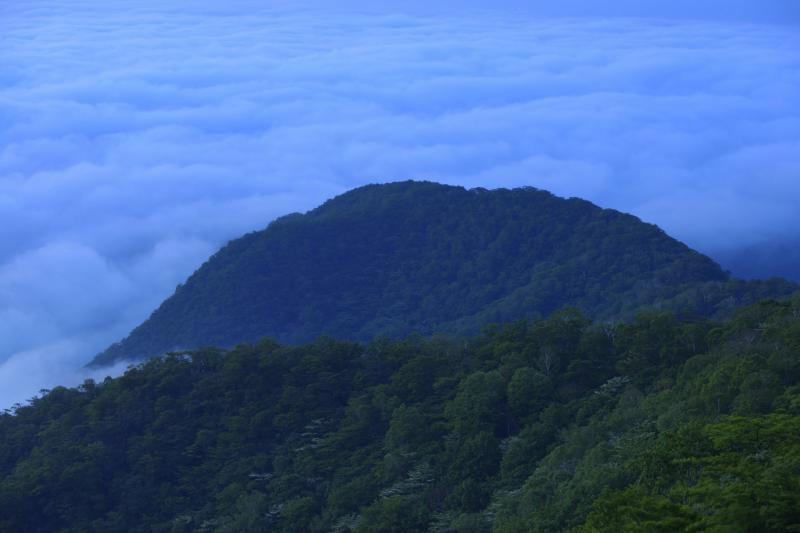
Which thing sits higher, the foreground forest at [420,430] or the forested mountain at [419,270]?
the forested mountain at [419,270]

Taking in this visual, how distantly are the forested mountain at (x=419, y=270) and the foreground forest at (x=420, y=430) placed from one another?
16.5m

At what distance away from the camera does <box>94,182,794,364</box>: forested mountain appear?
148 ft

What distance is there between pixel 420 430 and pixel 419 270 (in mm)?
27985

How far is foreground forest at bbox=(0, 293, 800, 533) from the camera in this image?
55.3ft

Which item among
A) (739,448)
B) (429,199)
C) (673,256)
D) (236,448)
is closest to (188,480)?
(236,448)

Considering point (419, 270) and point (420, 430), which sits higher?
point (419, 270)

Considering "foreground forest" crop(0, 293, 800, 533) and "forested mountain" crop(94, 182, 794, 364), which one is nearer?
"foreground forest" crop(0, 293, 800, 533)

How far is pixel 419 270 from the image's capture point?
51.5 metres

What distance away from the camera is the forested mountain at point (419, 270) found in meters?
45.0

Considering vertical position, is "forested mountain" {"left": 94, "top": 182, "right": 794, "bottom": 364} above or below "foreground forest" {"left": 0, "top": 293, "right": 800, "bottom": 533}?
above

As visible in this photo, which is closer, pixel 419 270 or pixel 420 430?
pixel 420 430

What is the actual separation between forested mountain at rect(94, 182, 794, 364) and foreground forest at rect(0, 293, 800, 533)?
16.5 metres

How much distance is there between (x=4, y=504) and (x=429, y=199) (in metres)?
34.0

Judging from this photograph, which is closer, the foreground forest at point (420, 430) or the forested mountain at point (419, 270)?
the foreground forest at point (420, 430)
